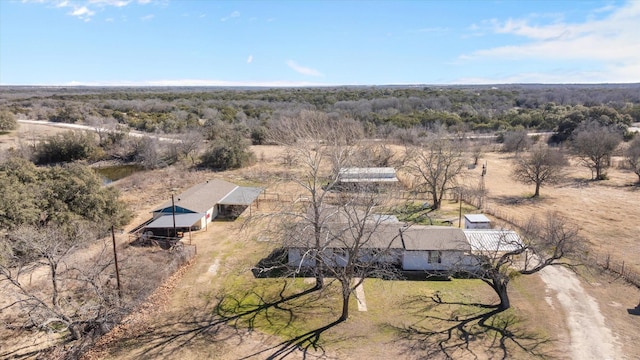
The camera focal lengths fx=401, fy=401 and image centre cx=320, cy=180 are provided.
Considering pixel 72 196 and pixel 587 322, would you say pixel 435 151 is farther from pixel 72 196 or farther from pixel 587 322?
pixel 72 196

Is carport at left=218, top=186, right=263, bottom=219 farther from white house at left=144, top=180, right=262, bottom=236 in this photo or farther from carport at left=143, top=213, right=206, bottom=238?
carport at left=143, top=213, right=206, bottom=238

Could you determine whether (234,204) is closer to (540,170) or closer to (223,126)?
(540,170)

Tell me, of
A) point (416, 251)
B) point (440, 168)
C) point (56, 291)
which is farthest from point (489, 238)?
point (56, 291)

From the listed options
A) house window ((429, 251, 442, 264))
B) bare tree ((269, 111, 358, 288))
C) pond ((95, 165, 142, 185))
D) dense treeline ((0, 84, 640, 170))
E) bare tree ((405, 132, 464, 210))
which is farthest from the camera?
dense treeline ((0, 84, 640, 170))

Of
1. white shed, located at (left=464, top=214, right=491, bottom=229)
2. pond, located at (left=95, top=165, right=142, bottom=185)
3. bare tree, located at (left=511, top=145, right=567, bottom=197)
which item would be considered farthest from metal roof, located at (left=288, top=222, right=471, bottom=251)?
pond, located at (left=95, top=165, right=142, bottom=185)

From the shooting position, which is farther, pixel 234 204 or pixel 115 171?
pixel 115 171

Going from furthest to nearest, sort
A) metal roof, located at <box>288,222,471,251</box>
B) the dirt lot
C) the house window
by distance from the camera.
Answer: the house window < metal roof, located at <box>288,222,471,251</box> < the dirt lot

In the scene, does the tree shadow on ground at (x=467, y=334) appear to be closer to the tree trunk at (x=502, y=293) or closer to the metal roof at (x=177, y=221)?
the tree trunk at (x=502, y=293)
